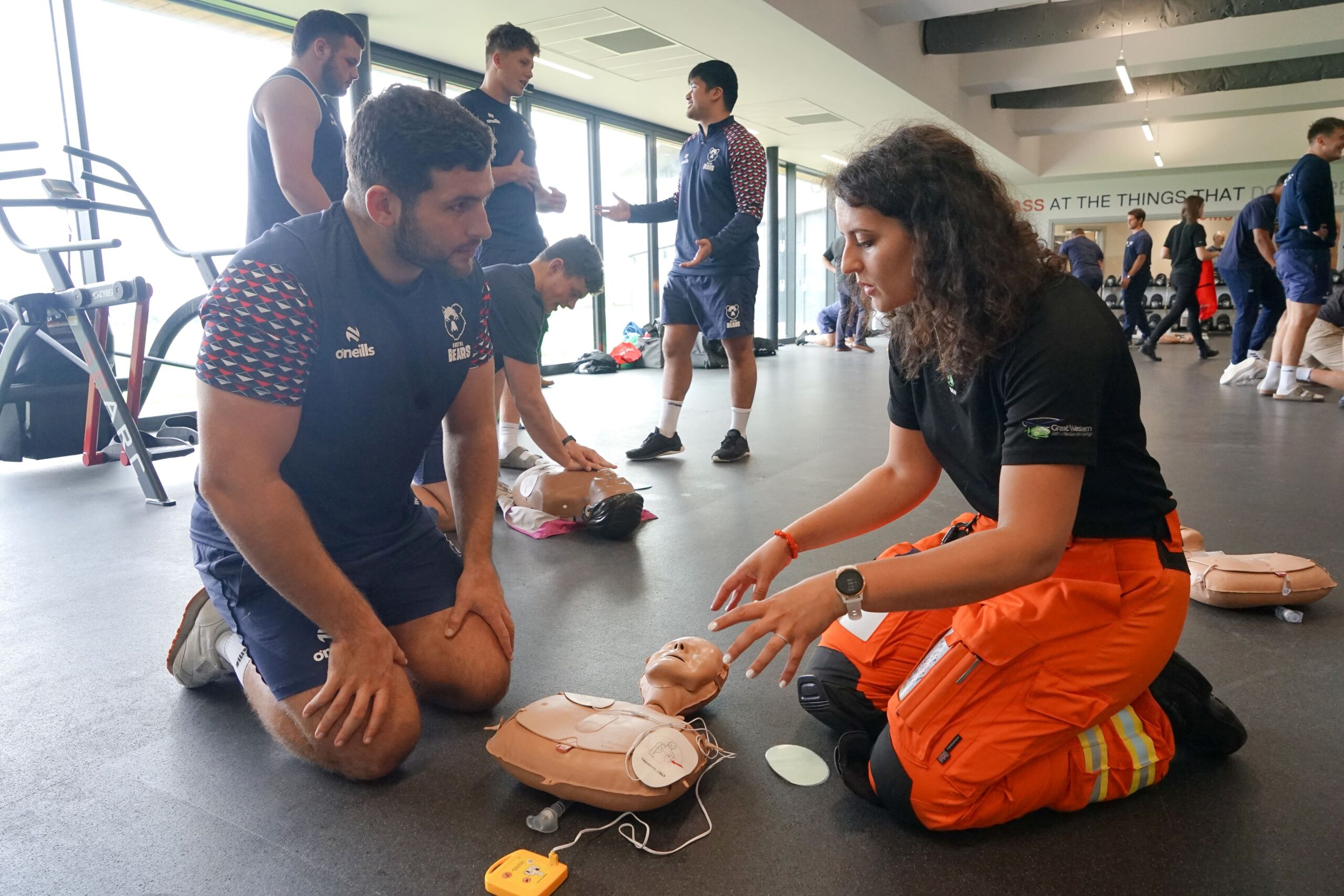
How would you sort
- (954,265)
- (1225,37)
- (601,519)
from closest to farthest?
(954,265)
(601,519)
(1225,37)

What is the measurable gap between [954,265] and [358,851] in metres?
1.17

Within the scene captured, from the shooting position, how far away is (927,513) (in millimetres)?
2900

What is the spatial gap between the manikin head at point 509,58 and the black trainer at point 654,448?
1551 millimetres

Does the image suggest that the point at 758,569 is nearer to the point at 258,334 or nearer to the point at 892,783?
the point at 892,783

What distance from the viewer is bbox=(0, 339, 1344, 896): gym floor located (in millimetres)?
1147

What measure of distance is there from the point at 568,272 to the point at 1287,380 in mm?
4985

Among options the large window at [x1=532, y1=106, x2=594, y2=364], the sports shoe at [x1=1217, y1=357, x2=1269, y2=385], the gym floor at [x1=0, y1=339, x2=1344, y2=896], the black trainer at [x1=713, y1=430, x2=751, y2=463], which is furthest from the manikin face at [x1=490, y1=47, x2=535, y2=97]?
the sports shoe at [x1=1217, y1=357, x2=1269, y2=385]

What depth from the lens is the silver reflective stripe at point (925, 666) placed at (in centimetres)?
125

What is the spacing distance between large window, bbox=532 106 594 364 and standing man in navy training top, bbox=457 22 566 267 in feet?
14.4

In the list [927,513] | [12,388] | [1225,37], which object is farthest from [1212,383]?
[12,388]

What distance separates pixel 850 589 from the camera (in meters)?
1.08

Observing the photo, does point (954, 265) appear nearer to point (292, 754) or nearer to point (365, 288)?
point (365, 288)

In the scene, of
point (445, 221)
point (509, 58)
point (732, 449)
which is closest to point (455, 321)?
point (445, 221)

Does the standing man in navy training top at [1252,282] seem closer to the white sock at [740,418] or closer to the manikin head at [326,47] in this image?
the white sock at [740,418]
